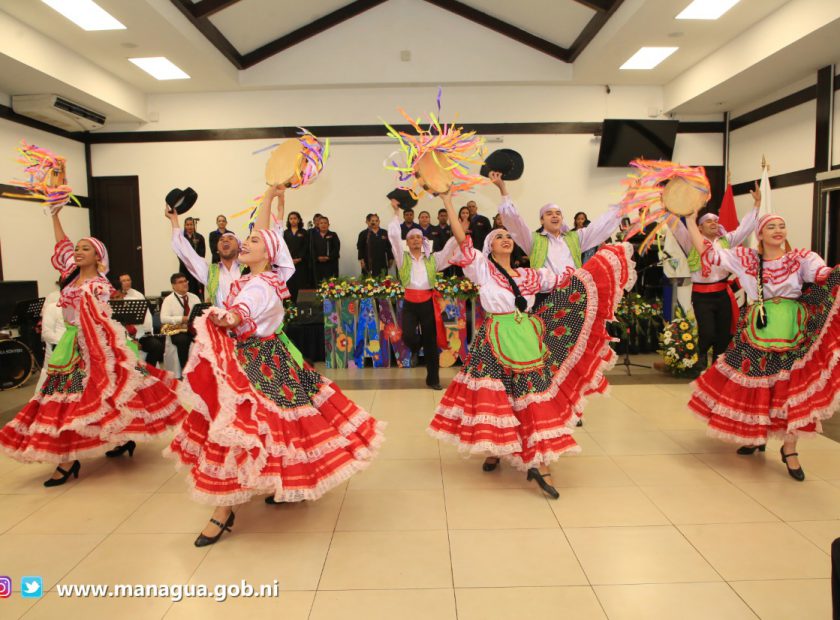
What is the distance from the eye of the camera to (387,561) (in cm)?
253

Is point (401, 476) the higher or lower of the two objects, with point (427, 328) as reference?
lower

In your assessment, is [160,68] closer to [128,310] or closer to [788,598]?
[128,310]

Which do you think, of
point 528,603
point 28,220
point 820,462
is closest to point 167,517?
point 528,603

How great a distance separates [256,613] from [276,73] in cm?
896

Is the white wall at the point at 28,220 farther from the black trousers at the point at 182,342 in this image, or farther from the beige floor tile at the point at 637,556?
the beige floor tile at the point at 637,556

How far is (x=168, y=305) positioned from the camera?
19.6ft

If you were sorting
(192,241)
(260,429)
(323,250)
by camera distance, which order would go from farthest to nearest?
(323,250), (192,241), (260,429)

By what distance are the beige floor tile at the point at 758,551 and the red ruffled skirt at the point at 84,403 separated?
3220 mm

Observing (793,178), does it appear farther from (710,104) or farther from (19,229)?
(19,229)

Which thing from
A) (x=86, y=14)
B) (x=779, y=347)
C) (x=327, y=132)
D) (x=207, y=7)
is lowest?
(x=779, y=347)

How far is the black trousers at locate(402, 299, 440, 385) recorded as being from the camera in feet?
19.2

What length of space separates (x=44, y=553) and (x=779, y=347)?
4075 mm

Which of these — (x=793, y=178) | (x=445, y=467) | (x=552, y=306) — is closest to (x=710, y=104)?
(x=793, y=178)

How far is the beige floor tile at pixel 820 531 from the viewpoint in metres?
2.62
